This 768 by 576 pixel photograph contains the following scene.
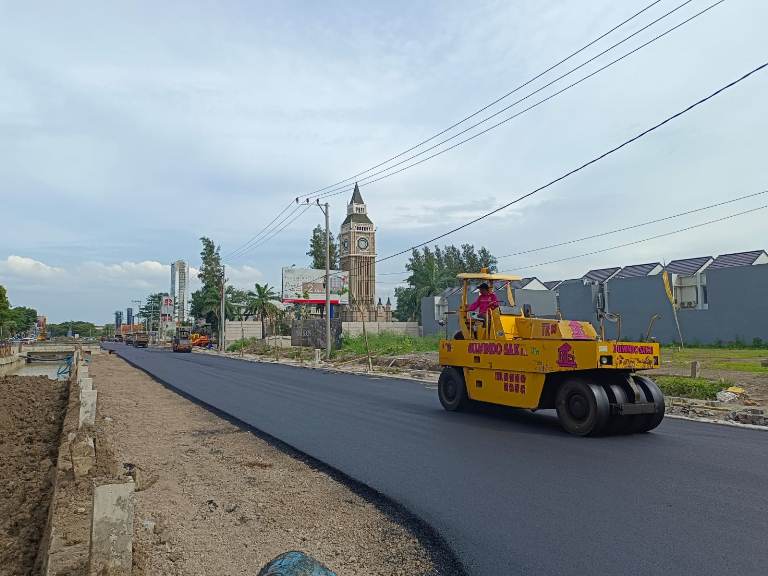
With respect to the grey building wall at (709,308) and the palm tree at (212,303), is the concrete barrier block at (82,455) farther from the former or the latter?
the palm tree at (212,303)

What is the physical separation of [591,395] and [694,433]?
1944 millimetres

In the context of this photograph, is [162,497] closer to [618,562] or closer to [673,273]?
[618,562]

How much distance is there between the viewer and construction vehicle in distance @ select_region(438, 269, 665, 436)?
9.77 metres

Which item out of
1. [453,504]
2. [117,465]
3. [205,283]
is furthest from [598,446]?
[205,283]

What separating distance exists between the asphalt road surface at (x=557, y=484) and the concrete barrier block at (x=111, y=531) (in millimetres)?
2430

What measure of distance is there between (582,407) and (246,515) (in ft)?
18.9

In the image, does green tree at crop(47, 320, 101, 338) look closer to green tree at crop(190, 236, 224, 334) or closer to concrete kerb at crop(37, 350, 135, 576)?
green tree at crop(190, 236, 224, 334)

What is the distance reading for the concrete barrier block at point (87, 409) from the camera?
376 inches

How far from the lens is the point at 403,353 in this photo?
111 feet

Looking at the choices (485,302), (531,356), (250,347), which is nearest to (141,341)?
(250,347)

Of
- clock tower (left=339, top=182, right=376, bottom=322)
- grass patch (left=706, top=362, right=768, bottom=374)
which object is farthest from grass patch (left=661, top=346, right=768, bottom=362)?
clock tower (left=339, top=182, right=376, bottom=322)

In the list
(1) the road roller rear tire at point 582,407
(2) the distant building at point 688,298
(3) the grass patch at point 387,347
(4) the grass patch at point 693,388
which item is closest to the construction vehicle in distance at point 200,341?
(3) the grass patch at point 387,347

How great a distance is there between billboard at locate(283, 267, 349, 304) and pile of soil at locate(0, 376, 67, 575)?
51.5 meters

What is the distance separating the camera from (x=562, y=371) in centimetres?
1023
